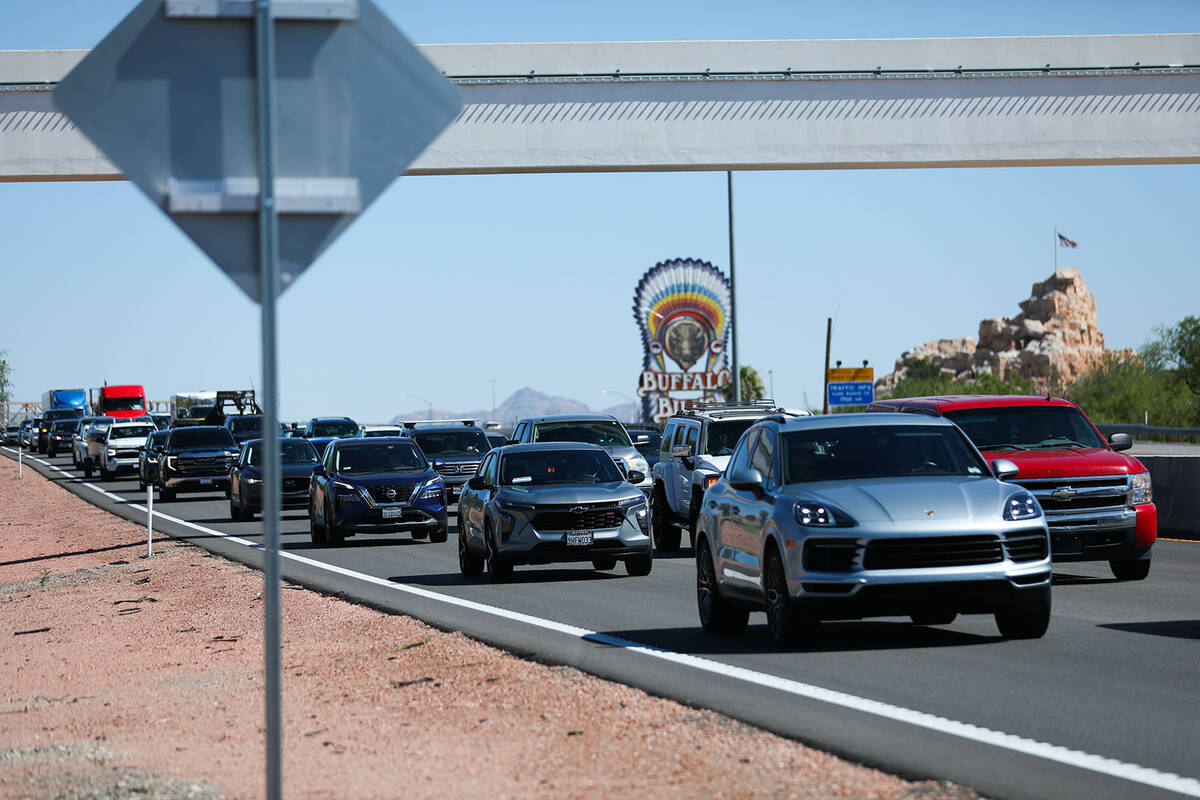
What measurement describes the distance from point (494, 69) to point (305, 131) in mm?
24597

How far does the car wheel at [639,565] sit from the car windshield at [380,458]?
909 centimetres

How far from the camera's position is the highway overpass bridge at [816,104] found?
3059cm

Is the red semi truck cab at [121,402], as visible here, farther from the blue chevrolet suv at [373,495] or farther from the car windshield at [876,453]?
the car windshield at [876,453]

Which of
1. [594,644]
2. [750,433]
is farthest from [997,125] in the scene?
[594,644]

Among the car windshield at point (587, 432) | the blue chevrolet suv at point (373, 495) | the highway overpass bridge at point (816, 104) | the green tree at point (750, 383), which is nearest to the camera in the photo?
the blue chevrolet suv at point (373, 495)

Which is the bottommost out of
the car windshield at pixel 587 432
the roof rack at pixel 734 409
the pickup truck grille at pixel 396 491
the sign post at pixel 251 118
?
the pickup truck grille at pixel 396 491

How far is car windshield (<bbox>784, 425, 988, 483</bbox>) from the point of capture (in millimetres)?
13570

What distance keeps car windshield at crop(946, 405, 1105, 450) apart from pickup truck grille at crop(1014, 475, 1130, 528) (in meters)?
1.01

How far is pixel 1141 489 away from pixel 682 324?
51.3m

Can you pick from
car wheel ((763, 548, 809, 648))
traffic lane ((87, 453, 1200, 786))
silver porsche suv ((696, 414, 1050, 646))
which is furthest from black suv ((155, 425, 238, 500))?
car wheel ((763, 548, 809, 648))

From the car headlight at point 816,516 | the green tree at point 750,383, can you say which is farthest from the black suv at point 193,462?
the green tree at point 750,383

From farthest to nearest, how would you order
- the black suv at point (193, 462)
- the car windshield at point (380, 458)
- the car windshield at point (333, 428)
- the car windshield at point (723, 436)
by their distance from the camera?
the car windshield at point (333, 428), the black suv at point (193, 462), the car windshield at point (380, 458), the car windshield at point (723, 436)

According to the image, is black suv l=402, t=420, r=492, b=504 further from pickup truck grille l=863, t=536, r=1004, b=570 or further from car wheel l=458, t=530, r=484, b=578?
pickup truck grille l=863, t=536, r=1004, b=570

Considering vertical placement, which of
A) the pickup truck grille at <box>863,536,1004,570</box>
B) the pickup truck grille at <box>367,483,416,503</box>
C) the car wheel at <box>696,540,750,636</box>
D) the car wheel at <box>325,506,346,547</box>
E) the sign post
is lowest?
the car wheel at <box>325,506,346,547</box>
